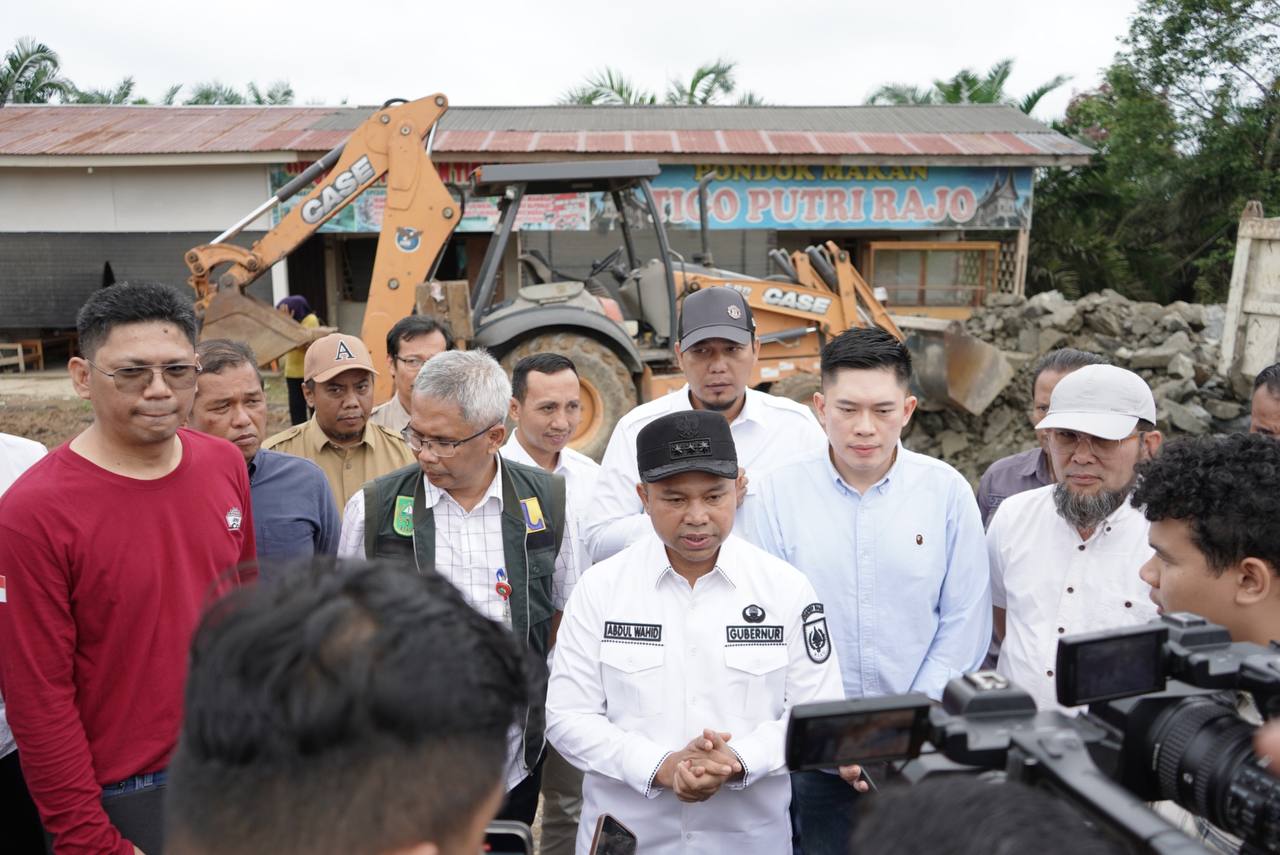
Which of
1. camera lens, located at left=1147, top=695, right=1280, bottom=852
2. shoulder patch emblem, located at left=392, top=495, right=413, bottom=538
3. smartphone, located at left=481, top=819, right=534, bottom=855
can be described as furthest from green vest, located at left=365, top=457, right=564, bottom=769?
camera lens, located at left=1147, top=695, right=1280, bottom=852

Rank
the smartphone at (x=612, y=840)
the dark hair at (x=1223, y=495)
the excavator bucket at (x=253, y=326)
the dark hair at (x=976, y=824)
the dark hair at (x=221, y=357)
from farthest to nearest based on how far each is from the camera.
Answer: the excavator bucket at (x=253, y=326)
the dark hair at (x=221, y=357)
the smartphone at (x=612, y=840)
the dark hair at (x=1223, y=495)
the dark hair at (x=976, y=824)

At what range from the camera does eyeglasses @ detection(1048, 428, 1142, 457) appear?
2.42 meters

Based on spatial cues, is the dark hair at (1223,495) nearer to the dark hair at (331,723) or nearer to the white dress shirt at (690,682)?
the white dress shirt at (690,682)

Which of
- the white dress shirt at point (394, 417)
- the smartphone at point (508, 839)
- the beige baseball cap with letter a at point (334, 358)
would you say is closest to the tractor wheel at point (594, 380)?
the white dress shirt at point (394, 417)

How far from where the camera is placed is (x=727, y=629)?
2102 mm

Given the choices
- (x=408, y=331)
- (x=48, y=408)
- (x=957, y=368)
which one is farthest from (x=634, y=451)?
(x=48, y=408)

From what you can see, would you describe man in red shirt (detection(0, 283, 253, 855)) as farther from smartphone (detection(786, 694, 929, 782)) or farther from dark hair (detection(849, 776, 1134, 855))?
dark hair (detection(849, 776, 1134, 855))

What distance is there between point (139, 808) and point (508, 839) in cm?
120

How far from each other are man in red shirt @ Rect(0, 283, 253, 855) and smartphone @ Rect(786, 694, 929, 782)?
1.34m

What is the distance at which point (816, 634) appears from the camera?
7.01 ft

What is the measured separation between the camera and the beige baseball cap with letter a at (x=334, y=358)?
3.12 m

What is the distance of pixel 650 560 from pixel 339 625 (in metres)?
1.42

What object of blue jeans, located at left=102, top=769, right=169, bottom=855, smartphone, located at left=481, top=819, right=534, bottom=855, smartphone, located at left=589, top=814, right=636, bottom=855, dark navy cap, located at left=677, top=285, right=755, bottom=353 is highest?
dark navy cap, located at left=677, top=285, right=755, bottom=353

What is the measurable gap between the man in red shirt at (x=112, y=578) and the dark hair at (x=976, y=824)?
1527 mm
